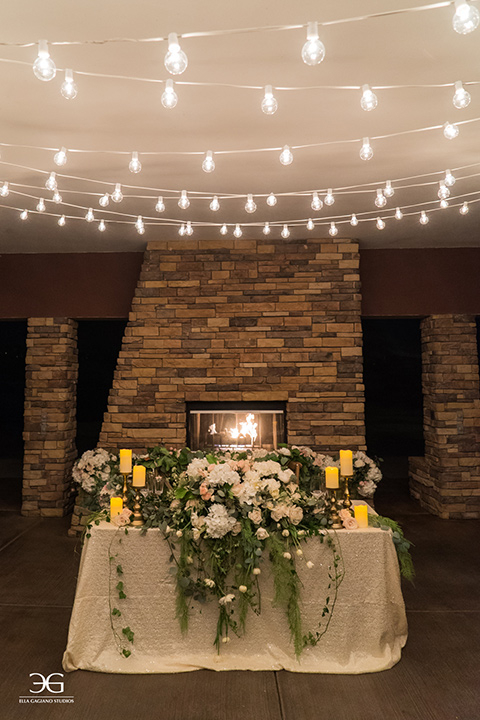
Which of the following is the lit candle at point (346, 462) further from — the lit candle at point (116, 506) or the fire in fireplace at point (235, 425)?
the fire in fireplace at point (235, 425)

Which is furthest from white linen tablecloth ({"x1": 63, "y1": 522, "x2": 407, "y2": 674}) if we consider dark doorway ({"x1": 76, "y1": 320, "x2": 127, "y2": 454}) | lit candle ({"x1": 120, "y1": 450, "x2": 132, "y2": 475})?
dark doorway ({"x1": 76, "y1": 320, "x2": 127, "y2": 454})

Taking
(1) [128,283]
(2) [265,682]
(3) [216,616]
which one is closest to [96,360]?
(1) [128,283]

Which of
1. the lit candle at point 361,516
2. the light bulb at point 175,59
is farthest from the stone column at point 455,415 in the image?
the light bulb at point 175,59

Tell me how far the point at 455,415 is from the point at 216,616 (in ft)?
12.1

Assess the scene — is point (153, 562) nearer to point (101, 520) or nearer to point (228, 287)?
point (101, 520)

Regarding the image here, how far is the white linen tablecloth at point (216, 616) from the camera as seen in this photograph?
7.91 ft

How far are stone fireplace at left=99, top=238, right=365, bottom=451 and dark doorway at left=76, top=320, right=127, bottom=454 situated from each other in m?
2.58

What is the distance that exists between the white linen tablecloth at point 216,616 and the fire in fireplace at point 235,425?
2539mm

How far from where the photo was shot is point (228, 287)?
4.99 meters

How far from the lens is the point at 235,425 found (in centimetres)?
501

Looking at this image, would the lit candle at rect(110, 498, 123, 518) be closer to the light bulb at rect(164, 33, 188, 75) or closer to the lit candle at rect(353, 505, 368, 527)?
the lit candle at rect(353, 505, 368, 527)

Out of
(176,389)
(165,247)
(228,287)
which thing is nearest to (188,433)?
(176,389)

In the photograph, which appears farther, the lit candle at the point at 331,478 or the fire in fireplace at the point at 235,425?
the fire in fireplace at the point at 235,425

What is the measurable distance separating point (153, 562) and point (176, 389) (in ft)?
8.50
